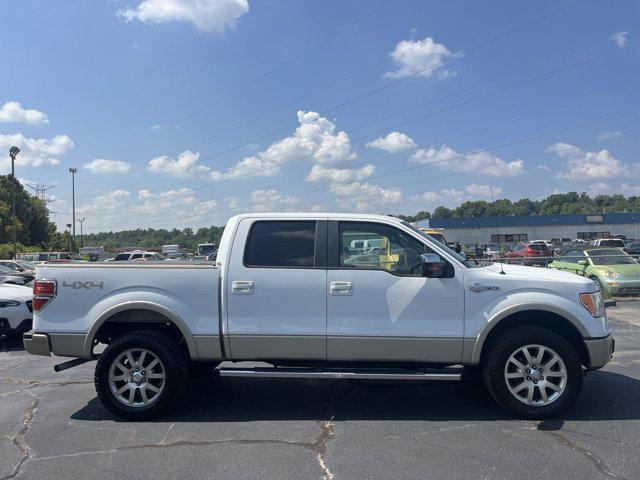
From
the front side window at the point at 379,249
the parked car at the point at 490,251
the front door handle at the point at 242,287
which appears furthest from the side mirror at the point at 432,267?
the parked car at the point at 490,251

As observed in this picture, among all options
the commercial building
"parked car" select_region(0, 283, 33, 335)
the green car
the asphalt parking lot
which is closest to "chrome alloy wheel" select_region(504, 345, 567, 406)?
the asphalt parking lot

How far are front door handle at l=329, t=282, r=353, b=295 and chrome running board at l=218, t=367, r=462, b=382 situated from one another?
0.75 meters

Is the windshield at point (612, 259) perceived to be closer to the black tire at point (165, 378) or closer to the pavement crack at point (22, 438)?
the black tire at point (165, 378)

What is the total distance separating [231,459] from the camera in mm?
4172

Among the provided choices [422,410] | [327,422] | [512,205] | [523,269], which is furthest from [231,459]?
[512,205]

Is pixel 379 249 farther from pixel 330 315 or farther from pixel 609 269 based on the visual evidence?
pixel 609 269

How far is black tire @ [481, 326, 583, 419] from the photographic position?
4871mm

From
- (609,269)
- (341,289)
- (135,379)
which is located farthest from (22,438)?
(609,269)

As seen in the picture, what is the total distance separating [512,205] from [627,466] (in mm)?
117821

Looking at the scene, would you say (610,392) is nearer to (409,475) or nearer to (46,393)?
(409,475)

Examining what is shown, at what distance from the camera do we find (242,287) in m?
5.06

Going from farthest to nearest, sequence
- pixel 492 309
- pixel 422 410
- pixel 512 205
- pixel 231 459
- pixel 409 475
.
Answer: pixel 512 205 < pixel 422 410 < pixel 492 309 < pixel 231 459 < pixel 409 475

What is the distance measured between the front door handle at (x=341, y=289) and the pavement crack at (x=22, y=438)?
2.90 metres

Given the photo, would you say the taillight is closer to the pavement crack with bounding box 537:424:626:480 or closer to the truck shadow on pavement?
the truck shadow on pavement
